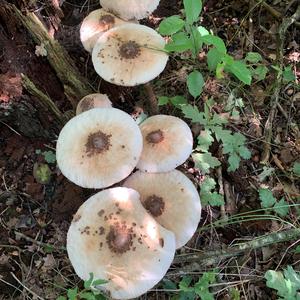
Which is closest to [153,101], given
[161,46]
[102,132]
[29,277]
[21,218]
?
[161,46]

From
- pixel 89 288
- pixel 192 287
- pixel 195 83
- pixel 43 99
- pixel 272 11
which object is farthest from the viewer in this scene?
pixel 272 11

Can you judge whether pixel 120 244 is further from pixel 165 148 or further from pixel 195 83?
pixel 195 83

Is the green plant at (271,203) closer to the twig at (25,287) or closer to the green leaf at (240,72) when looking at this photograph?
the green leaf at (240,72)

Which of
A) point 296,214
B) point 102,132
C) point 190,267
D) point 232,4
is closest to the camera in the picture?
point 102,132

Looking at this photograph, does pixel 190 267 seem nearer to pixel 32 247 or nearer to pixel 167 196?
pixel 167 196

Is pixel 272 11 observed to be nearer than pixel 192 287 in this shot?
No

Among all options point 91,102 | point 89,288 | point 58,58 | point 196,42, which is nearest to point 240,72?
point 196,42
